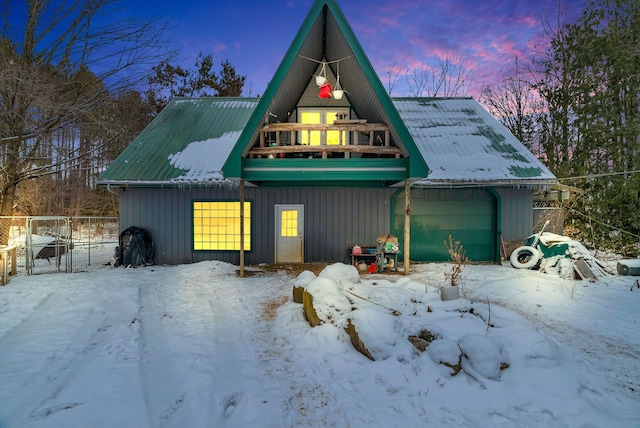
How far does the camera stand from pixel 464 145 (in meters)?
11.7

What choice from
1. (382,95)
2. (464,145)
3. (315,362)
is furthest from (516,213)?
(315,362)

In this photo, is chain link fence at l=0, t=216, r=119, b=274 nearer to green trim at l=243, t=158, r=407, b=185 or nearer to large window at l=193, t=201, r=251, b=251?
large window at l=193, t=201, r=251, b=251

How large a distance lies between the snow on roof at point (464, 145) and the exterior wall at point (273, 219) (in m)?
2.15

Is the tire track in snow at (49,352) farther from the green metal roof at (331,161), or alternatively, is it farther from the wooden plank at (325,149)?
the wooden plank at (325,149)

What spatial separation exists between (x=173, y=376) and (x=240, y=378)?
2.70ft

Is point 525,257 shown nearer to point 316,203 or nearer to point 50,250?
point 316,203

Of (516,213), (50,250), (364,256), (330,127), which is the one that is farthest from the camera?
(50,250)

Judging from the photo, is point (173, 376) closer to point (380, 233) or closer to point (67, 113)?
point (67, 113)

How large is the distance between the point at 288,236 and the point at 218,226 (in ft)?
8.32

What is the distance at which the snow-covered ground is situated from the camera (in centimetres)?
300

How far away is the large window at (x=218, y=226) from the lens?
10836mm

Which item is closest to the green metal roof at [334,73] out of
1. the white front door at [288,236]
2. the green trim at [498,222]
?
the white front door at [288,236]

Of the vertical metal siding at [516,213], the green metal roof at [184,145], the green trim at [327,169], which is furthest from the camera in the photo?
the vertical metal siding at [516,213]

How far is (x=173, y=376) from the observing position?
3.65 meters
